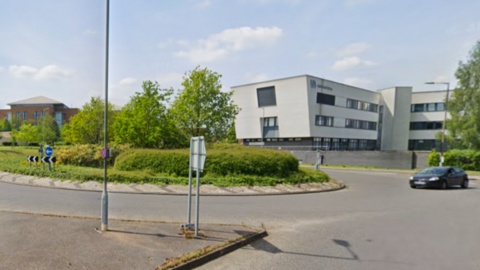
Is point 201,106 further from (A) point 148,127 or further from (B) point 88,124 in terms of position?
(B) point 88,124

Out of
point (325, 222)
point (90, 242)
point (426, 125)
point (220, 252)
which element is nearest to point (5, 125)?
point (90, 242)

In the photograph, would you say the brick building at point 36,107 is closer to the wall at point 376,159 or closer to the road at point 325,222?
the road at point 325,222

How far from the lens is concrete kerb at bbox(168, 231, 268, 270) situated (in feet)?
16.1

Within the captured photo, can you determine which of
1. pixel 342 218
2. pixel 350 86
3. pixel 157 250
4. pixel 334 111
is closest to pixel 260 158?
pixel 342 218

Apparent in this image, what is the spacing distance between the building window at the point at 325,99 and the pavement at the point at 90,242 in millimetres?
44818

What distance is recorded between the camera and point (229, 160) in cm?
1591

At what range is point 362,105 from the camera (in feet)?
187

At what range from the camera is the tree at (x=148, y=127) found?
21.6 metres

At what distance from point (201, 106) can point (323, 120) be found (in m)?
30.4

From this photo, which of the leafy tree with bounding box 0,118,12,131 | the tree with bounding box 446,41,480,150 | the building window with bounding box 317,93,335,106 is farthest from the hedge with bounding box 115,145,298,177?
the leafy tree with bounding box 0,118,12,131

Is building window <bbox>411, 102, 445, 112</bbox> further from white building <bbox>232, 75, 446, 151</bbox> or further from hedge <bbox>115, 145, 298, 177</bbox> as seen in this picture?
hedge <bbox>115, 145, 298, 177</bbox>

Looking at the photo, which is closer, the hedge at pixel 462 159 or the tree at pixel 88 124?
the tree at pixel 88 124

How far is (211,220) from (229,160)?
7.80m

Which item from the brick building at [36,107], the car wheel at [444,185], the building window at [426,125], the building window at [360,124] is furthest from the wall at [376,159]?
the brick building at [36,107]
